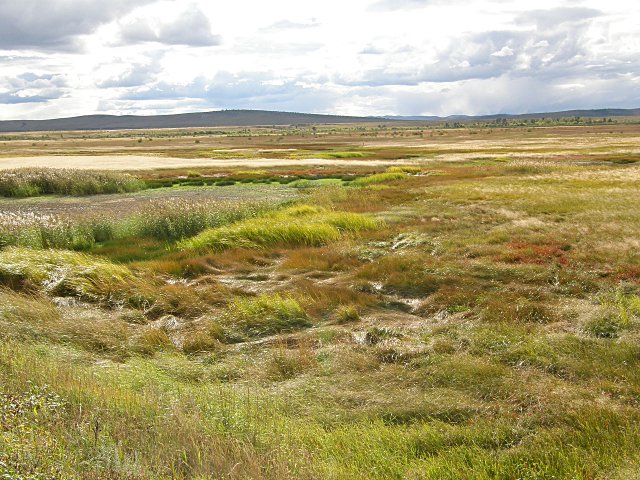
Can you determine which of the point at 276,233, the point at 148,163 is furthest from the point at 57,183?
the point at 148,163

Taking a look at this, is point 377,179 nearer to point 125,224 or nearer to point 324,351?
point 125,224

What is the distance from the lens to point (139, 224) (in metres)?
25.8

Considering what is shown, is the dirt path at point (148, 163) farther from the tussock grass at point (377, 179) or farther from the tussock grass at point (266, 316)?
the tussock grass at point (266, 316)

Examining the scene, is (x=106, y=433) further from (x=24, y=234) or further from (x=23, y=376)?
(x=24, y=234)

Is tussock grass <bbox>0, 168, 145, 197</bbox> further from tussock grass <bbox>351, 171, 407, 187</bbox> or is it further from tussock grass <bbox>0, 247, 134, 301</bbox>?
tussock grass <bbox>0, 247, 134, 301</bbox>

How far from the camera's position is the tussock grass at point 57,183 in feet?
133

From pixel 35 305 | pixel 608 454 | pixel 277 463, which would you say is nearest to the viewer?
pixel 277 463

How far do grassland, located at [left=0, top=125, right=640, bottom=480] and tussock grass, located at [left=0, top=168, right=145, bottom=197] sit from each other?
18842mm

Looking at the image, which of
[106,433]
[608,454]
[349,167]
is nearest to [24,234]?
[106,433]

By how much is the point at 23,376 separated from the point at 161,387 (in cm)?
186

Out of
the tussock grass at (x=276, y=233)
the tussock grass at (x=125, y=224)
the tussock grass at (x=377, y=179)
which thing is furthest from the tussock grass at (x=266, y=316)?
the tussock grass at (x=377, y=179)

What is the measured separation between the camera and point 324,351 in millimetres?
10641

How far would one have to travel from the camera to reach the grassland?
6.57 metres

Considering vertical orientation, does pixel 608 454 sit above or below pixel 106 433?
below
